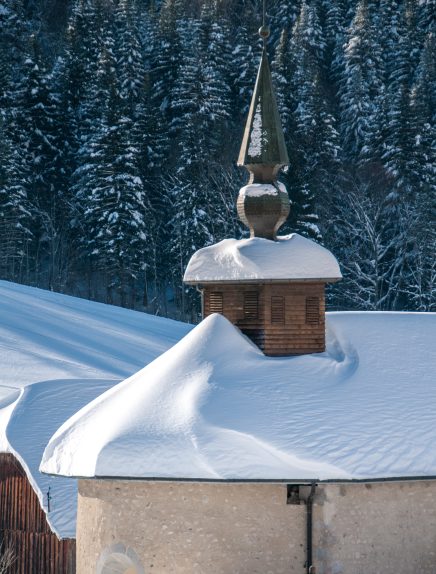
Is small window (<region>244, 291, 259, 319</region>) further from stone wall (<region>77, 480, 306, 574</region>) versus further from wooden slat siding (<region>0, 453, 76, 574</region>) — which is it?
wooden slat siding (<region>0, 453, 76, 574</region>)

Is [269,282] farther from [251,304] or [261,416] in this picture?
[261,416]

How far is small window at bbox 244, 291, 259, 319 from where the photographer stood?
17609 mm

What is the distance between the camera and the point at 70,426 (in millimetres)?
16281

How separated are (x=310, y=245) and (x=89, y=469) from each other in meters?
5.12

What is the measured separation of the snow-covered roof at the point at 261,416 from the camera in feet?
47.7

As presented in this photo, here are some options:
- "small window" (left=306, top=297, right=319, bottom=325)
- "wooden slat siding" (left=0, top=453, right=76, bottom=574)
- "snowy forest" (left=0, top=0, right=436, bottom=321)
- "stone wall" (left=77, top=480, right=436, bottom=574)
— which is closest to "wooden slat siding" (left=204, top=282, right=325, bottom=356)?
"small window" (left=306, top=297, right=319, bottom=325)

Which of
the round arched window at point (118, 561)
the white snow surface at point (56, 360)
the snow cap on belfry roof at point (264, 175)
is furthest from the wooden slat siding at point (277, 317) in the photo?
the white snow surface at point (56, 360)

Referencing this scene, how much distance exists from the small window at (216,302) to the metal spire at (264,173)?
1.26m

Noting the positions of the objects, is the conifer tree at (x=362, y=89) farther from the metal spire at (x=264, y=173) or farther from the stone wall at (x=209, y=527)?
the stone wall at (x=209, y=527)

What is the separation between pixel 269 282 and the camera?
57.5 ft

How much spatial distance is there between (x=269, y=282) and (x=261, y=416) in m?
2.90

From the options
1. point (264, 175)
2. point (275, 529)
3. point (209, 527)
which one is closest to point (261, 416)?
point (275, 529)

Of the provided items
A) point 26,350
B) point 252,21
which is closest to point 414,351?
point 26,350

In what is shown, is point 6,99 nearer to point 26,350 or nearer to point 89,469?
point 26,350
